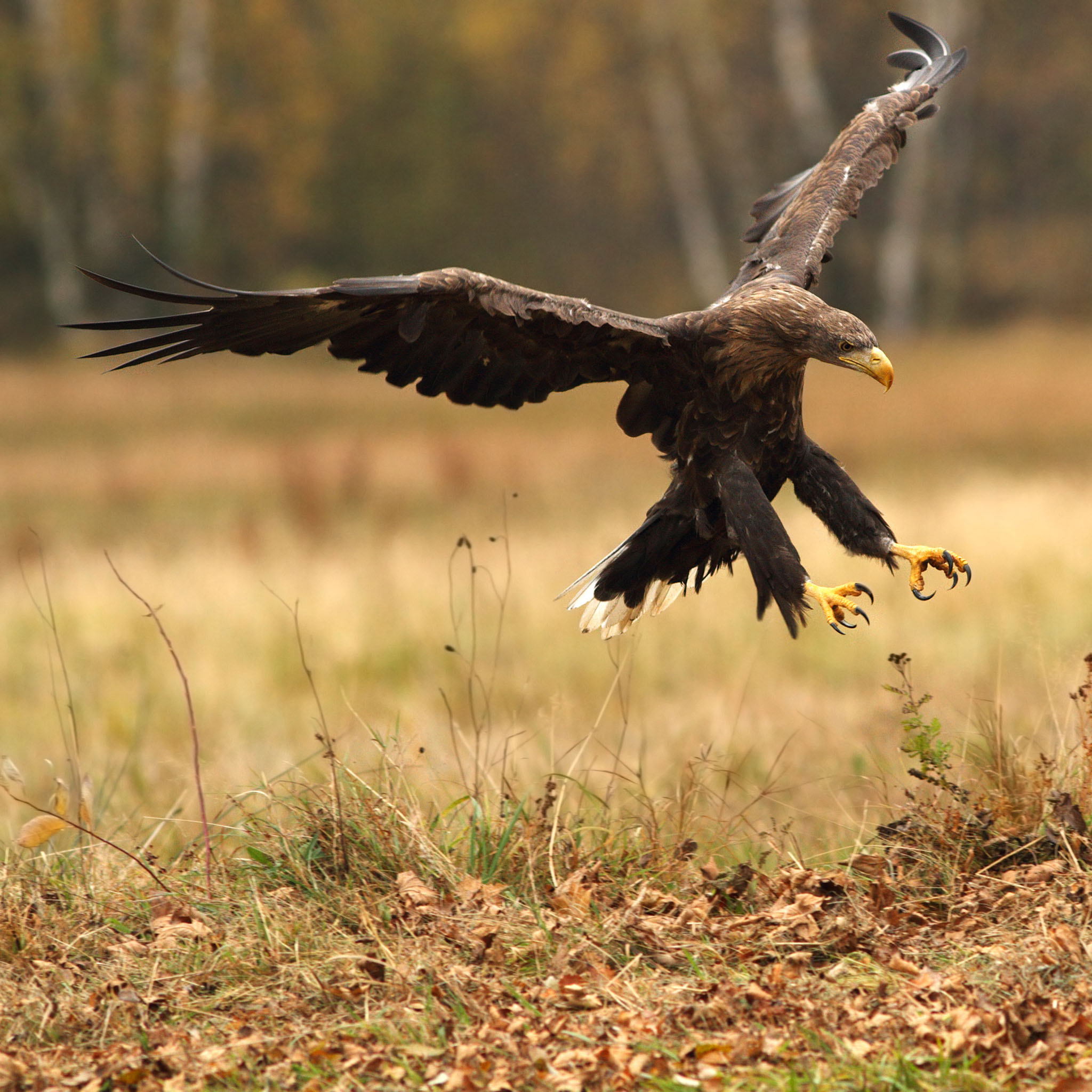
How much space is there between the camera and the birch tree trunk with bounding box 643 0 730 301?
30391 millimetres

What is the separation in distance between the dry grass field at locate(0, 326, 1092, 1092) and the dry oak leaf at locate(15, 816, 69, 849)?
100 mm

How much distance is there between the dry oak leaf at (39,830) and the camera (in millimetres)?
3936

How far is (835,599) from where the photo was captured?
13.6ft

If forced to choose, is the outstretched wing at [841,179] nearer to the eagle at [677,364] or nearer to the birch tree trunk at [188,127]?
the eagle at [677,364]

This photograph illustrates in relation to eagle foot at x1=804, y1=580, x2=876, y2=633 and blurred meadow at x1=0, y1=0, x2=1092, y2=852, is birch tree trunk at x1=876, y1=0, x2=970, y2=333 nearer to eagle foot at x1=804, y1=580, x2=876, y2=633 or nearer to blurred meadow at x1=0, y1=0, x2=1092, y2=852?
blurred meadow at x1=0, y1=0, x2=1092, y2=852

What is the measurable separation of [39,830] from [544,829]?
4.35ft

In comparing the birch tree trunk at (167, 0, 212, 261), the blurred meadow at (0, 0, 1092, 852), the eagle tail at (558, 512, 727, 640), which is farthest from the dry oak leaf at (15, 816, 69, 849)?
the birch tree trunk at (167, 0, 212, 261)

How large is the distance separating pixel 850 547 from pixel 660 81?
A: 2785cm

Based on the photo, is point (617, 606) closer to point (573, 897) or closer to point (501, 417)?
point (573, 897)

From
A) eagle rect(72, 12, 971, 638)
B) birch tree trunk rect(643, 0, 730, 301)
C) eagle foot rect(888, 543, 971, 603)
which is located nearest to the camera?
eagle rect(72, 12, 971, 638)

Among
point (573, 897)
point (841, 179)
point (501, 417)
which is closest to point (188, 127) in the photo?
point (501, 417)

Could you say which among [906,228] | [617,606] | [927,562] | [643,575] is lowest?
[617,606]

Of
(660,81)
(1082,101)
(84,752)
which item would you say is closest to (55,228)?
(660,81)

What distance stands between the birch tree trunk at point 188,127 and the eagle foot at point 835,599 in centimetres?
2777
